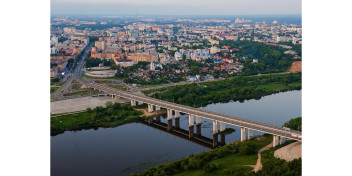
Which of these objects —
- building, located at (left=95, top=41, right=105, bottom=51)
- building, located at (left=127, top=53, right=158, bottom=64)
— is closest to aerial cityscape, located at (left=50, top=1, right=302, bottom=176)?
building, located at (left=127, top=53, right=158, bottom=64)

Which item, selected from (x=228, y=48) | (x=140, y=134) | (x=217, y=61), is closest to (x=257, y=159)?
(x=140, y=134)

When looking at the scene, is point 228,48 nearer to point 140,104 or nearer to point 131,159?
point 140,104

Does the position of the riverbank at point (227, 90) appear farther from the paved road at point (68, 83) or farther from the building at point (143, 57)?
the building at point (143, 57)

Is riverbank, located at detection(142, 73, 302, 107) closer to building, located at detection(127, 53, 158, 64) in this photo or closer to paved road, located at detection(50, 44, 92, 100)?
paved road, located at detection(50, 44, 92, 100)

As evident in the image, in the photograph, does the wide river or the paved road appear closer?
the wide river

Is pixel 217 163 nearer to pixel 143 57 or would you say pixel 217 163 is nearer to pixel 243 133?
pixel 243 133

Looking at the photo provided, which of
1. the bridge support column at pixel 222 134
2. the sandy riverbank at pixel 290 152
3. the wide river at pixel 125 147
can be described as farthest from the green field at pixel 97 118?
the sandy riverbank at pixel 290 152
